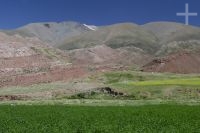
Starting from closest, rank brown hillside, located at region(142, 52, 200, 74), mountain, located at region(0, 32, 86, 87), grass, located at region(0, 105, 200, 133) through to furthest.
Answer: grass, located at region(0, 105, 200, 133), mountain, located at region(0, 32, 86, 87), brown hillside, located at region(142, 52, 200, 74)

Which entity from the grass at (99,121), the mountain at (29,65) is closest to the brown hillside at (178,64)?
the mountain at (29,65)

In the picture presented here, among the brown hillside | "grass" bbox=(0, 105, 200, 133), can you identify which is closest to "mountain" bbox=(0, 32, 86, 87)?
the brown hillside

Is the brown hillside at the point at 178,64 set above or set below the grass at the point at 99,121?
above

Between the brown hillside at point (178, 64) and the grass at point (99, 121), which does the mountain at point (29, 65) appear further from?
the grass at point (99, 121)

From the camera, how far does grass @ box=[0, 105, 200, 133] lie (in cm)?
2839

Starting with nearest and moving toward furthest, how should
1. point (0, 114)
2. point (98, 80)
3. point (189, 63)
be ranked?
point (0, 114), point (98, 80), point (189, 63)

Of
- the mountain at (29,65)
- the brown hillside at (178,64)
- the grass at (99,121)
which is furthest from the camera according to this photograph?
the brown hillside at (178,64)

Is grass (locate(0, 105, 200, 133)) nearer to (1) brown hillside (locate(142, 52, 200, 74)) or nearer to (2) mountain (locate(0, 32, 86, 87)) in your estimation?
(2) mountain (locate(0, 32, 86, 87))

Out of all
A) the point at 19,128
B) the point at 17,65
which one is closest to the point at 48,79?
the point at 17,65

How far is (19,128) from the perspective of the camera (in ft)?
93.1

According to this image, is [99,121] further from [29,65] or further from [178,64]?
[29,65]

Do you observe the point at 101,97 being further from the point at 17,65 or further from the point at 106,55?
the point at 106,55

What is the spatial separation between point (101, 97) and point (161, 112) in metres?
25.5

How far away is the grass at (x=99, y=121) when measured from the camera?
28.4 meters
